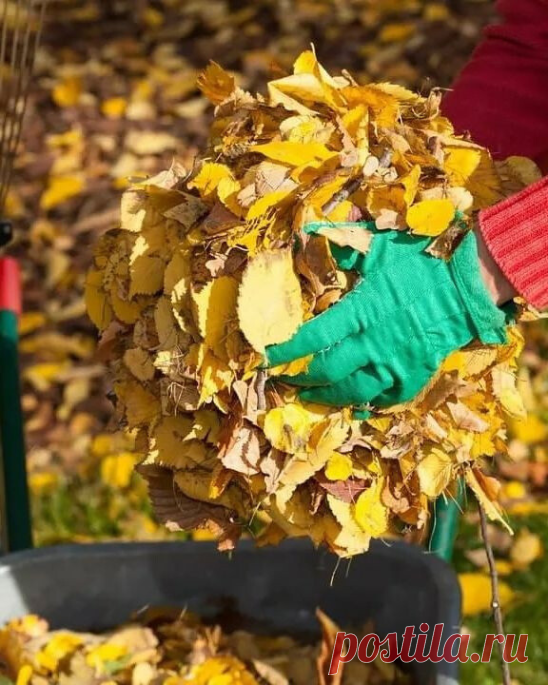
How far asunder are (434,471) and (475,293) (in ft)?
0.55

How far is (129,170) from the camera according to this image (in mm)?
2527

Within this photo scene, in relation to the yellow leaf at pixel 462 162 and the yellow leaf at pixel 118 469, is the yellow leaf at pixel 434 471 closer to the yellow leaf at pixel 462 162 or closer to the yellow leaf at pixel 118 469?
the yellow leaf at pixel 462 162

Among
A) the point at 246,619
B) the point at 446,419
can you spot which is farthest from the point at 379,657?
the point at 446,419

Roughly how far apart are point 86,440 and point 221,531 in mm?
1103

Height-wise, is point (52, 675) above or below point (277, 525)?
below

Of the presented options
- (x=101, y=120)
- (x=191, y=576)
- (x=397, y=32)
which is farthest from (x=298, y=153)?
(x=397, y=32)

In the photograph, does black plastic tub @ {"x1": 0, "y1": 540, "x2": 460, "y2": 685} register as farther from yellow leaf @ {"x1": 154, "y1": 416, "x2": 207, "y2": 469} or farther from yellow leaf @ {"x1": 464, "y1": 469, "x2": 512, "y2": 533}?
yellow leaf @ {"x1": 154, "y1": 416, "x2": 207, "y2": 469}

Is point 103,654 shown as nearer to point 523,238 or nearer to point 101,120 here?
point 523,238

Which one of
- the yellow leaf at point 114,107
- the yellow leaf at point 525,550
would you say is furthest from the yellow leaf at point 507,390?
the yellow leaf at point 114,107

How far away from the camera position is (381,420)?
36.0 inches

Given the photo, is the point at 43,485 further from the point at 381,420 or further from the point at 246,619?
the point at 381,420

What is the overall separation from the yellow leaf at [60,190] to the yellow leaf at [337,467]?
5.53ft

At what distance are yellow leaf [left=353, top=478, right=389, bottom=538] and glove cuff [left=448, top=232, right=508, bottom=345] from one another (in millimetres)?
166

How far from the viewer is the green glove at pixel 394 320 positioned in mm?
861
